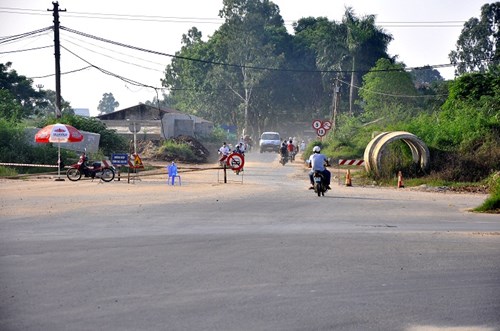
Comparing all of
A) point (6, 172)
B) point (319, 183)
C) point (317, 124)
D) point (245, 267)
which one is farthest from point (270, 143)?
point (245, 267)

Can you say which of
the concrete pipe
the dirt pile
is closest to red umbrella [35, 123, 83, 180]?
the concrete pipe

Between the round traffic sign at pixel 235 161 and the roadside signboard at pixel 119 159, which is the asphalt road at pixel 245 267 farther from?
the round traffic sign at pixel 235 161

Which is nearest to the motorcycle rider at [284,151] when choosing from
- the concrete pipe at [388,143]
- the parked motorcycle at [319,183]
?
the concrete pipe at [388,143]

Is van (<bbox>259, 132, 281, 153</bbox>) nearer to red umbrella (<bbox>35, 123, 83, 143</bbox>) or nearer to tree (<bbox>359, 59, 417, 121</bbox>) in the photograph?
tree (<bbox>359, 59, 417, 121</bbox>)

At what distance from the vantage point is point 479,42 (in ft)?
202

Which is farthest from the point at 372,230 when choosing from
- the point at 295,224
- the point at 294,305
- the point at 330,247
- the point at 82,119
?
the point at 82,119

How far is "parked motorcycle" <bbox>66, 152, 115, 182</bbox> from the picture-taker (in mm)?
29766

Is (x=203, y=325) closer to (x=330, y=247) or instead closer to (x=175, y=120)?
(x=330, y=247)

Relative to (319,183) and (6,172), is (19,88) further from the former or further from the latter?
(319,183)

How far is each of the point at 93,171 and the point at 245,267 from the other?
67.3 ft

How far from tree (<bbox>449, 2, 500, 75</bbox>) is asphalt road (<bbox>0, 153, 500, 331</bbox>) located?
123ft

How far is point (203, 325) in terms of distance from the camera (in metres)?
7.21

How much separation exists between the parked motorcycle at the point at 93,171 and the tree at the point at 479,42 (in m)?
30.2

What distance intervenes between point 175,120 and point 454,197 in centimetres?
4928
